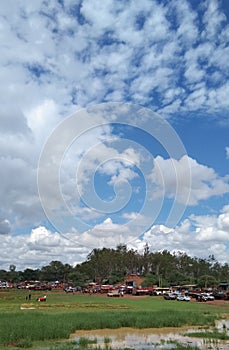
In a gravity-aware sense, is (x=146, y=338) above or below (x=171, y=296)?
below

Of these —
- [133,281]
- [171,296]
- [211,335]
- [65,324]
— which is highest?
[133,281]

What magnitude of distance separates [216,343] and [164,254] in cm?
11544

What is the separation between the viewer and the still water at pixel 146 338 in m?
23.2

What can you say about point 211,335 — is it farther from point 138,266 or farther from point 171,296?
point 138,266

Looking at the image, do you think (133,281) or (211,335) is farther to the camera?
(133,281)

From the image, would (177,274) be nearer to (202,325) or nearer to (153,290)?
(153,290)

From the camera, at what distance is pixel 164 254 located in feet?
453

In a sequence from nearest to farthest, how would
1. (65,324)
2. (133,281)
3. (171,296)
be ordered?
(65,324) < (171,296) < (133,281)

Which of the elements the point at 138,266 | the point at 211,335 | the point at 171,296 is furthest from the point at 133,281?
the point at 211,335

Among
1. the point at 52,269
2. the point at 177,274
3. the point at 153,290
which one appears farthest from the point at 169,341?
the point at 52,269

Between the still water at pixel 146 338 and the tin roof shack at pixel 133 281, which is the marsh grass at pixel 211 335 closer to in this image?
the still water at pixel 146 338

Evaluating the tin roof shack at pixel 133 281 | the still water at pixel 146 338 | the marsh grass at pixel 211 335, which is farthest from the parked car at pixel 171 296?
the marsh grass at pixel 211 335

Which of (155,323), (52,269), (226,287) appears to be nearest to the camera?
(155,323)

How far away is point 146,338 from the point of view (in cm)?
2670
